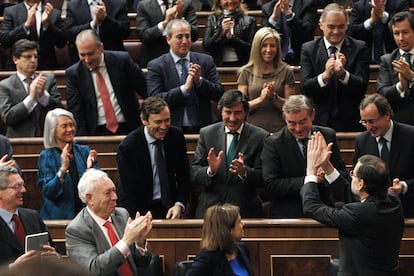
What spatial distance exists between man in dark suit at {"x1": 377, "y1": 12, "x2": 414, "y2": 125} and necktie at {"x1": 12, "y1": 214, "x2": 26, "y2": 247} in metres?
1.94

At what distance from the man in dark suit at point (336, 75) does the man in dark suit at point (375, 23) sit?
1.67 ft

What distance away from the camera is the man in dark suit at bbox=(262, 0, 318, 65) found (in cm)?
481

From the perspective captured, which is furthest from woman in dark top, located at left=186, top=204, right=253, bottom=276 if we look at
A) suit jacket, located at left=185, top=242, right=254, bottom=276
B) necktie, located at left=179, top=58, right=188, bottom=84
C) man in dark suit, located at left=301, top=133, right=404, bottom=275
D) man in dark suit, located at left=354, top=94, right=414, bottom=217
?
necktie, located at left=179, top=58, right=188, bottom=84

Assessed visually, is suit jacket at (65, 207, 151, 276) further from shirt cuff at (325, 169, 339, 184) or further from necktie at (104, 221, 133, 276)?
shirt cuff at (325, 169, 339, 184)

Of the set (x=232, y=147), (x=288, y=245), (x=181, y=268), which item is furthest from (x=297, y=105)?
(x=181, y=268)

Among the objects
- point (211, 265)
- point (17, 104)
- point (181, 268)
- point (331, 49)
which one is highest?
point (331, 49)

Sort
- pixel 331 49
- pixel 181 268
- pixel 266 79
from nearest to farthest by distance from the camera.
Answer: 1. pixel 181 268
2. pixel 266 79
3. pixel 331 49

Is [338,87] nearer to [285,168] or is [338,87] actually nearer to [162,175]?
[285,168]

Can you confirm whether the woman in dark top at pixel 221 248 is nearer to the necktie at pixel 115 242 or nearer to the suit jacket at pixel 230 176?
the necktie at pixel 115 242

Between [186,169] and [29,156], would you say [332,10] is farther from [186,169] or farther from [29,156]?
[29,156]

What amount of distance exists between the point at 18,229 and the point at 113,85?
5.14 ft

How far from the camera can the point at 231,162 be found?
3652mm

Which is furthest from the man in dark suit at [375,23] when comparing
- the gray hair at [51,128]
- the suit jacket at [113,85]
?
the gray hair at [51,128]

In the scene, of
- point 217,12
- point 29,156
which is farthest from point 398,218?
point 217,12
